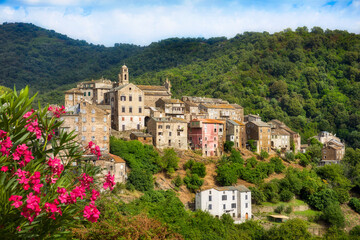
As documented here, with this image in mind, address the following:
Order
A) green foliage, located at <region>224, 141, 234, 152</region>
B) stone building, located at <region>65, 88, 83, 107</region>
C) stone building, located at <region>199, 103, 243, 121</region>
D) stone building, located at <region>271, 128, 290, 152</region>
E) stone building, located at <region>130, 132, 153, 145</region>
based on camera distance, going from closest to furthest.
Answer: stone building, located at <region>130, 132, 153, 145</region> → stone building, located at <region>65, 88, 83, 107</region> → green foliage, located at <region>224, 141, 234, 152</region> → stone building, located at <region>199, 103, 243, 121</region> → stone building, located at <region>271, 128, 290, 152</region>

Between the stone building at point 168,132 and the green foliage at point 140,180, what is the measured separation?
909 cm

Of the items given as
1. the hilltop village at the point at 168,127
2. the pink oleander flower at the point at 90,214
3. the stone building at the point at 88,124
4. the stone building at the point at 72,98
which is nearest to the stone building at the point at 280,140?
the hilltop village at the point at 168,127

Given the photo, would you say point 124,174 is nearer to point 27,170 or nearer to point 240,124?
point 240,124

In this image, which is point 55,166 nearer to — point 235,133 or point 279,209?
point 279,209

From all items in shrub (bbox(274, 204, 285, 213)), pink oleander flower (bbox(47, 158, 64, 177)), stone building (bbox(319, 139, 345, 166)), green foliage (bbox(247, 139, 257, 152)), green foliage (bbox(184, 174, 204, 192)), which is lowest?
shrub (bbox(274, 204, 285, 213))

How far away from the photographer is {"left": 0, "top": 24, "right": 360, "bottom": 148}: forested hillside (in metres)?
112

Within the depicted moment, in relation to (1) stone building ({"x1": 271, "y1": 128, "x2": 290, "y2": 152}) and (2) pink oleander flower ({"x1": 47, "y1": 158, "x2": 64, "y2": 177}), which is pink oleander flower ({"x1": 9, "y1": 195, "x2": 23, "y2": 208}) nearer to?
(2) pink oleander flower ({"x1": 47, "y1": 158, "x2": 64, "y2": 177})

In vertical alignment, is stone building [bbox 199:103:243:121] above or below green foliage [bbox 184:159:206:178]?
above

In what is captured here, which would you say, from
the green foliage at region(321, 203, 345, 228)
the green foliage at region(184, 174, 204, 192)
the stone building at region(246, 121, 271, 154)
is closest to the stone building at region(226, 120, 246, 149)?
the stone building at region(246, 121, 271, 154)

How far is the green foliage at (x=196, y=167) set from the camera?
185 ft

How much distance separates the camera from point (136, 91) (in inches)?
2432

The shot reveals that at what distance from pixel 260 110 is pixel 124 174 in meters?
61.3

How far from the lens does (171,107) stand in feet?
218

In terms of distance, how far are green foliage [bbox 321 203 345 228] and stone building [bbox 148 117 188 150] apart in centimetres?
2209
